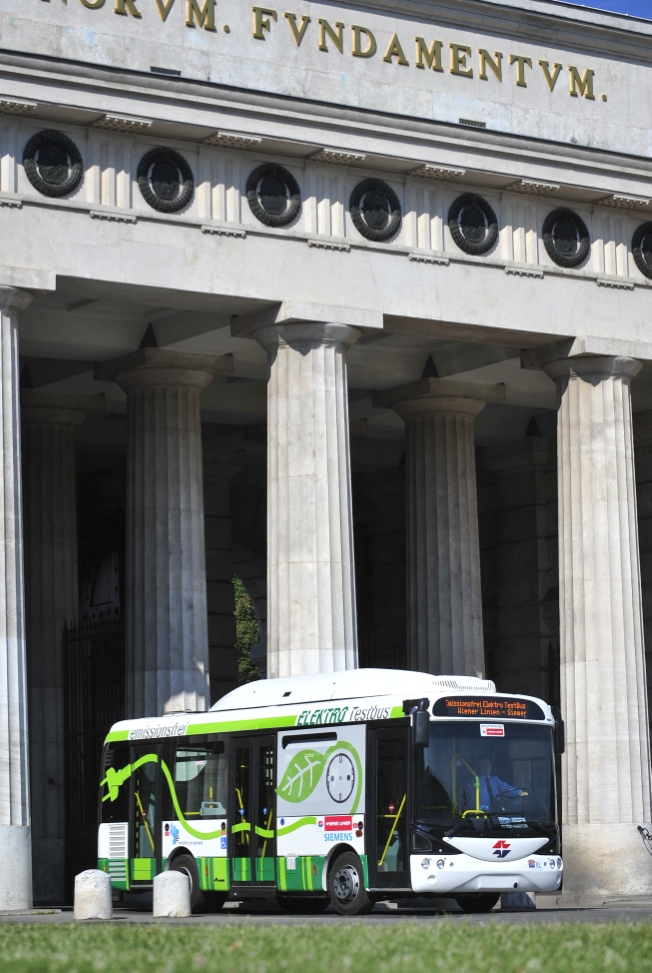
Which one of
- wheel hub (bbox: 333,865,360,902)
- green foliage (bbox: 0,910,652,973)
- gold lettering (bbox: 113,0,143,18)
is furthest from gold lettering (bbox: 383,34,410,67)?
green foliage (bbox: 0,910,652,973)

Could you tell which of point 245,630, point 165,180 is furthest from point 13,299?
point 245,630

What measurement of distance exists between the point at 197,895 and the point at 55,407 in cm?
1399

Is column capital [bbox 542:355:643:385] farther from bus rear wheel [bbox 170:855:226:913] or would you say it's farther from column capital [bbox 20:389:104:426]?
bus rear wheel [bbox 170:855:226:913]

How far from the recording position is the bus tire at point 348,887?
25891mm

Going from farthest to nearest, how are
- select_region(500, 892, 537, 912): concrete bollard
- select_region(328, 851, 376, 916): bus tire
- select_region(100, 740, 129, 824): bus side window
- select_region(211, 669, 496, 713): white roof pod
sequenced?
select_region(100, 740, 129, 824): bus side window < select_region(500, 892, 537, 912): concrete bollard < select_region(211, 669, 496, 713): white roof pod < select_region(328, 851, 376, 916): bus tire

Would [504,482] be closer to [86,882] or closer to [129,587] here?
[129,587]

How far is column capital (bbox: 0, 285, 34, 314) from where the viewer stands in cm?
2933

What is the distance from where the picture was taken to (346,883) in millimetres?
26219

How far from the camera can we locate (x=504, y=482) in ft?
153

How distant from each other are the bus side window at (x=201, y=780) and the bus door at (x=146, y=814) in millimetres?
551

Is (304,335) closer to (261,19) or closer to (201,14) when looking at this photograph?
(261,19)

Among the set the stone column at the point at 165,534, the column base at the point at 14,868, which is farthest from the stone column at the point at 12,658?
the stone column at the point at 165,534

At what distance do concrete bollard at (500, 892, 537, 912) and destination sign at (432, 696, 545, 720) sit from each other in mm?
3255

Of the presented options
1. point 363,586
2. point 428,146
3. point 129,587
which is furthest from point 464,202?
point 363,586
